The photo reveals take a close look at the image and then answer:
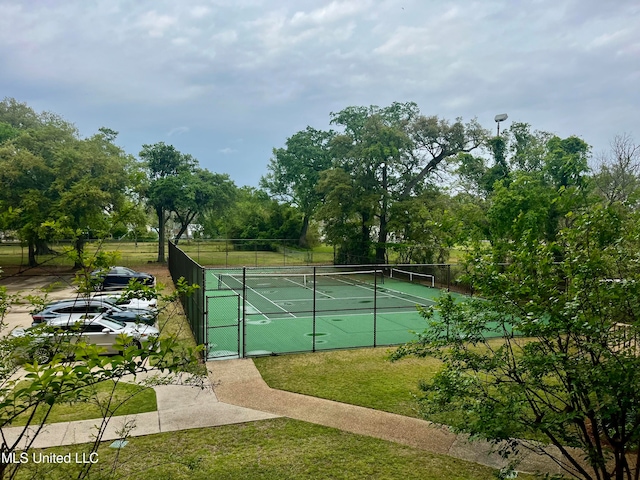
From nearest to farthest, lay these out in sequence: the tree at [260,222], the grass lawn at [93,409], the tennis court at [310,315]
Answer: the grass lawn at [93,409] < the tennis court at [310,315] < the tree at [260,222]

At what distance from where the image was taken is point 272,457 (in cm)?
744

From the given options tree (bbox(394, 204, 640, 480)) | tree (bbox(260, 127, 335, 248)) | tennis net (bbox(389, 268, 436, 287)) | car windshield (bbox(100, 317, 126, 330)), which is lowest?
tennis net (bbox(389, 268, 436, 287))

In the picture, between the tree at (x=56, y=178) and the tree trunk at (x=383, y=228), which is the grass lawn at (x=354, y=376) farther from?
the tree trunk at (x=383, y=228)

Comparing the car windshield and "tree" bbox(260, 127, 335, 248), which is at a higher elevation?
"tree" bbox(260, 127, 335, 248)

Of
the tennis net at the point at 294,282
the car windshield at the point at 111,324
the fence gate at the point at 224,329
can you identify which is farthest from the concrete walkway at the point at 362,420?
the tennis net at the point at 294,282

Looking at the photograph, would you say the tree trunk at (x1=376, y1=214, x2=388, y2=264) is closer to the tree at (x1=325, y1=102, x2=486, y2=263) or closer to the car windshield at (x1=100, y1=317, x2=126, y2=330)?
the tree at (x1=325, y1=102, x2=486, y2=263)

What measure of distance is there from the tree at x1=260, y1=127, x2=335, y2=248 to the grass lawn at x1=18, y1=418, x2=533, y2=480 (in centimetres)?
4238

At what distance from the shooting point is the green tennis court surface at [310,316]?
591 inches

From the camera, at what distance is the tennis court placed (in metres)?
15.0

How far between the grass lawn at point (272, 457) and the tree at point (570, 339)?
6.76ft

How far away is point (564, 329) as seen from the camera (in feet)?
15.7

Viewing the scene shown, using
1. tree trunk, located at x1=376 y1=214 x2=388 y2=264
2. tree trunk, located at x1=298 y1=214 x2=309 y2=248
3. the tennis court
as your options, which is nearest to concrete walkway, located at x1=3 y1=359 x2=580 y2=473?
the tennis court

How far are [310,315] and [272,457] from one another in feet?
42.7

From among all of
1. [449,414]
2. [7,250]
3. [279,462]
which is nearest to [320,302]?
[449,414]
